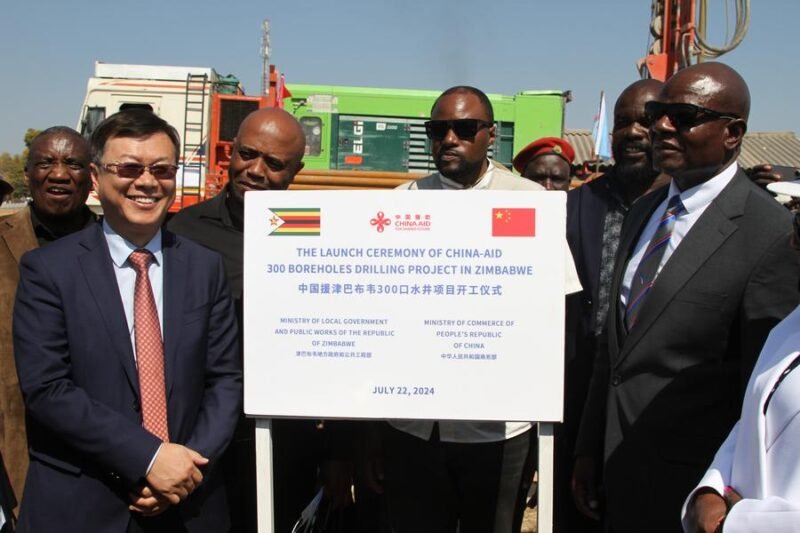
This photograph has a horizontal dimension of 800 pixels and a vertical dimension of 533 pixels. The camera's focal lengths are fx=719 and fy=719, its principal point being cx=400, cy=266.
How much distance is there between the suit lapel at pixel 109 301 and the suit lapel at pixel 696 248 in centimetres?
169

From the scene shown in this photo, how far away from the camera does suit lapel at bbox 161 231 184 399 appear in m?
2.44

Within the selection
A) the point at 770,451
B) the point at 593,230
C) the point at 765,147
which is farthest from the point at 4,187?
the point at 765,147

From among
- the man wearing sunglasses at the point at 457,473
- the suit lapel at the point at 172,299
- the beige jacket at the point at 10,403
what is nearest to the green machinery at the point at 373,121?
the beige jacket at the point at 10,403

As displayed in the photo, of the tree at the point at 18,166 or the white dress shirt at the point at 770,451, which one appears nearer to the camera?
the white dress shirt at the point at 770,451

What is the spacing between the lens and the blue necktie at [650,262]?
249 cm

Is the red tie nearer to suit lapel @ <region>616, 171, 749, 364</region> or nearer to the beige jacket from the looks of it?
the beige jacket

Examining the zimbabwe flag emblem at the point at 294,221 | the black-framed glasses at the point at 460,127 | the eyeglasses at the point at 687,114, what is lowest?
the zimbabwe flag emblem at the point at 294,221

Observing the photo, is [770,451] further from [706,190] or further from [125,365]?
[125,365]

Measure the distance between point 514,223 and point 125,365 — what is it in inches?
53.5

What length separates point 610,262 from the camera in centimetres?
330

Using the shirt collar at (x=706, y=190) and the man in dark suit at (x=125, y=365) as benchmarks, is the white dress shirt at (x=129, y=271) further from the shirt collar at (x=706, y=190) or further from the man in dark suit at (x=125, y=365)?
the shirt collar at (x=706, y=190)

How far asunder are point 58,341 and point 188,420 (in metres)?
0.50

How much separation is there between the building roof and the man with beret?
13.1 meters

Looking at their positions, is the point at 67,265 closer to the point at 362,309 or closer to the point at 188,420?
the point at 188,420
